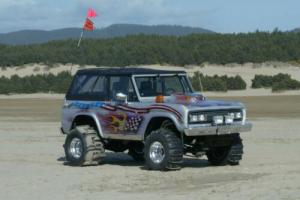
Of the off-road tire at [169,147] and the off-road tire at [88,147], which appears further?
the off-road tire at [88,147]

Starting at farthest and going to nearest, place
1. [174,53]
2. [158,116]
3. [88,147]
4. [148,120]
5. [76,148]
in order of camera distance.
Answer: [174,53]
[76,148]
[88,147]
[148,120]
[158,116]

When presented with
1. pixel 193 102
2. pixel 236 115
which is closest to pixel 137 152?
pixel 193 102

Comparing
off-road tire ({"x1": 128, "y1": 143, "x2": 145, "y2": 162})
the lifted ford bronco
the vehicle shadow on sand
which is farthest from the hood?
off-road tire ({"x1": 128, "y1": 143, "x2": 145, "y2": 162})

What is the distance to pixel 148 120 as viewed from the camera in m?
16.1

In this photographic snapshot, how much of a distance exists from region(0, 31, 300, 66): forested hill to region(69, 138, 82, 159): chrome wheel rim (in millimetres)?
47598

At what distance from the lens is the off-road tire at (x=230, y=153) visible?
1670cm

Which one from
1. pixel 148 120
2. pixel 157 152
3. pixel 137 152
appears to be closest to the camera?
pixel 157 152

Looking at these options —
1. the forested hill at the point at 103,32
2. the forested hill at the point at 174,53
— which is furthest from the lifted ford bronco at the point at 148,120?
the forested hill at the point at 103,32

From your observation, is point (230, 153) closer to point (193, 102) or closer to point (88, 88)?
point (193, 102)

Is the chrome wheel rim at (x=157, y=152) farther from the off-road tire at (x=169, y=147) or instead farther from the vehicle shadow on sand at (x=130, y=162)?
the vehicle shadow on sand at (x=130, y=162)

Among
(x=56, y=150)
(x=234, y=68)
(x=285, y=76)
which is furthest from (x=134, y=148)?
(x=234, y=68)

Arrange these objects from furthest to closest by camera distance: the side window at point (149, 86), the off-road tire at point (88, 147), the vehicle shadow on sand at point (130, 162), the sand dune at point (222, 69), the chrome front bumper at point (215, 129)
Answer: the sand dune at point (222, 69) → the vehicle shadow on sand at point (130, 162) → the off-road tire at point (88, 147) → the side window at point (149, 86) → the chrome front bumper at point (215, 129)

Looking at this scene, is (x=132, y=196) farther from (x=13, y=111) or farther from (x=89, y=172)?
(x=13, y=111)

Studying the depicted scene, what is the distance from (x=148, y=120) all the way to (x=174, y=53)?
50.8 metres
